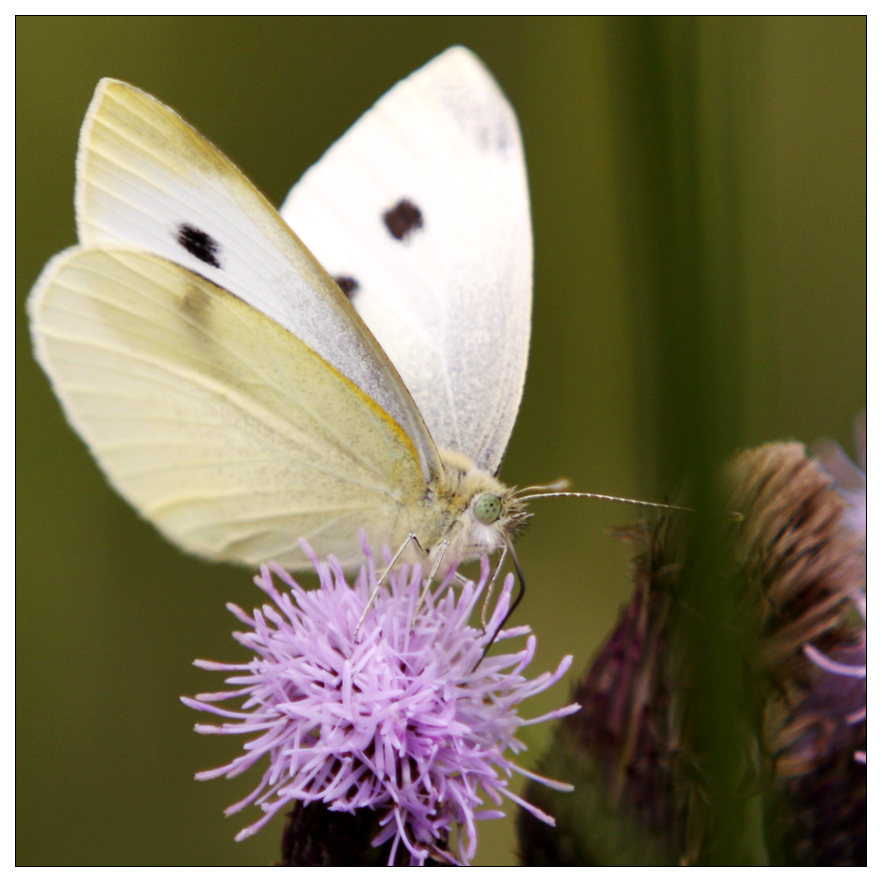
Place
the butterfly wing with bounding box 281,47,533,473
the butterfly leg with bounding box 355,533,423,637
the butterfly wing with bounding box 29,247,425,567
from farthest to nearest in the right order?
the butterfly wing with bounding box 281,47,533,473 < the butterfly wing with bounding box 29,247,425,567 < the butterfly leg with bounding box 355,533,423,637

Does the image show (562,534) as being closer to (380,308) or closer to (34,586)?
(380,308)

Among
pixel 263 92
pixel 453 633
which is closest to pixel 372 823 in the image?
pixel 453 633

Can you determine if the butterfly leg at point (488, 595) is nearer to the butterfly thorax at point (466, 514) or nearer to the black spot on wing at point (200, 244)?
the butterfly thorax at point (466, 514)

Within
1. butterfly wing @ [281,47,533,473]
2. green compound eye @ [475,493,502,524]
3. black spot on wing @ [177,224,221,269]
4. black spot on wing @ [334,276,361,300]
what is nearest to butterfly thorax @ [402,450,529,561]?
green compound eye @ [475,493,502,524]

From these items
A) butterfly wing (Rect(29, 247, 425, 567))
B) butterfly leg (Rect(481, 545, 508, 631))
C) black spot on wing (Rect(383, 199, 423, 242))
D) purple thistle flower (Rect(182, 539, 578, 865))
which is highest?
black spot on wing (Rect(383, 199, 423, 242))

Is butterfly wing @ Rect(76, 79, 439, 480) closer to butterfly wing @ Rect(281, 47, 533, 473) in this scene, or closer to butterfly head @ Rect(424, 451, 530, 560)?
butterfly head @ Rect(424, 451, 530, 560)

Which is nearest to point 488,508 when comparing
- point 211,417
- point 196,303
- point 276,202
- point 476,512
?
point 476,512

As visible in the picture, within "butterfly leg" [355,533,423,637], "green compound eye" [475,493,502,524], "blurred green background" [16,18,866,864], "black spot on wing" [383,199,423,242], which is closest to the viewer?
"butterfly leg" [355,533,423,637]
